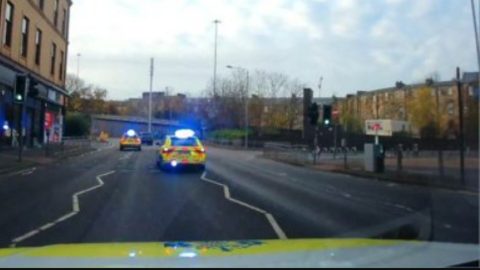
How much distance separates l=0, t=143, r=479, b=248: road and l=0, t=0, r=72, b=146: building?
11.5 meters

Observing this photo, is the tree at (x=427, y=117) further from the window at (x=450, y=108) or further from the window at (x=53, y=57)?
the window at (x=53, y=57)

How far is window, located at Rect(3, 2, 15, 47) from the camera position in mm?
28267

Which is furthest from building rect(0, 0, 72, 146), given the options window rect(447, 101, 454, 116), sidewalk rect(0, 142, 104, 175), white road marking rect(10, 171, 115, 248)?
window rect(447, 101, 454, 116)

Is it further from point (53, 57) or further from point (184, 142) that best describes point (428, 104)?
point (53, 57)

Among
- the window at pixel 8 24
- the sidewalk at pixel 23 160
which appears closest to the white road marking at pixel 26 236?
the sidewalk at pixel 23 160

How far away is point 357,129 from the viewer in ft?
183

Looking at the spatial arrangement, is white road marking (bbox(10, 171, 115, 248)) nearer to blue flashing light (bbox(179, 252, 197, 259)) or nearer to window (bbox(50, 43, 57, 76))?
blue flashing light (bbox(179, 252, 197, 259))

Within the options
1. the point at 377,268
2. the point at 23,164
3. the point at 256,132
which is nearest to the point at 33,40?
the point at 23,164

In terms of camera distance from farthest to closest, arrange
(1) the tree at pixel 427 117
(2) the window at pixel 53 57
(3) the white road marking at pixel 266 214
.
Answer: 1. (2) the window at pixel 53 57
2. (1) the tree at pixel 427 117
3. (3) the white road marking at pixel 266 214

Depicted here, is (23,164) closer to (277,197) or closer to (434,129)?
(277,197)

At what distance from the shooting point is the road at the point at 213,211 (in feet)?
28.8

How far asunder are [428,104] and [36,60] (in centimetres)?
2278

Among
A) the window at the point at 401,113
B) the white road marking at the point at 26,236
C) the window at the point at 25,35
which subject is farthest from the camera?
the window at the point at 401,113

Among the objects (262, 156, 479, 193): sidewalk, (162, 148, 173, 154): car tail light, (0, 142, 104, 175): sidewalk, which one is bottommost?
(262, 156, 479, 193): sidewalk
